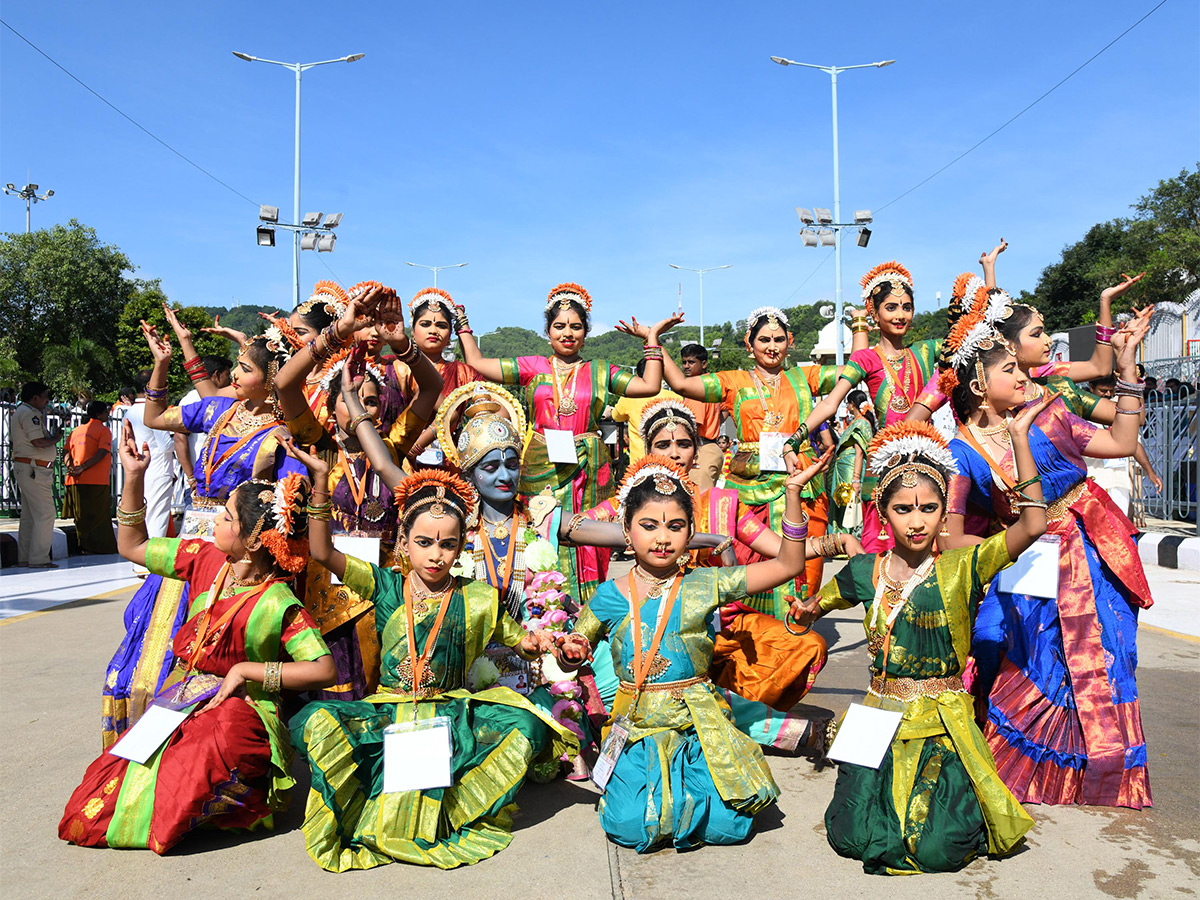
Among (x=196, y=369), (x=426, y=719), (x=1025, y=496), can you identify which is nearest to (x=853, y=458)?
(x=1025, y=496)

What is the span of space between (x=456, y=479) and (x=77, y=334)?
33807 millimetres

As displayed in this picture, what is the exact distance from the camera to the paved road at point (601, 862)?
9.14 ft

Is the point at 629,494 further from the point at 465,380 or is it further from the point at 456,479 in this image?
the point at 465,380

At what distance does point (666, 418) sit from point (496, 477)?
0.97 m

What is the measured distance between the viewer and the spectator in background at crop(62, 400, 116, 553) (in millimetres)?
10805

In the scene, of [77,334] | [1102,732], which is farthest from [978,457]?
[77,334]

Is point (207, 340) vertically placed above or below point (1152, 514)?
above

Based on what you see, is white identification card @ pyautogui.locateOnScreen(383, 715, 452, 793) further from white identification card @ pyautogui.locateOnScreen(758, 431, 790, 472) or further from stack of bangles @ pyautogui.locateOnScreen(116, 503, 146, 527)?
white identification card @ pyautogui.locateOnScreen(758, 431, 790, 472)

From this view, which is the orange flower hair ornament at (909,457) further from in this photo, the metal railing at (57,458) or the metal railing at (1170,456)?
the metal railing at (57,458)

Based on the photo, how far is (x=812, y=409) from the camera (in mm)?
5500

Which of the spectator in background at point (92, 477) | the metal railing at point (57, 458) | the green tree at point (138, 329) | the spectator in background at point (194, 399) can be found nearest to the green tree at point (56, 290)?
the green tree at point (138, 329)

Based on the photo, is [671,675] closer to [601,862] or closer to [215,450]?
[601,862]

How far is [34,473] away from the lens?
31.1 ft

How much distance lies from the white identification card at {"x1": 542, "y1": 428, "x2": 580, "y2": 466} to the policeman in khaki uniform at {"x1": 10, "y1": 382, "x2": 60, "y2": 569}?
7.33m
